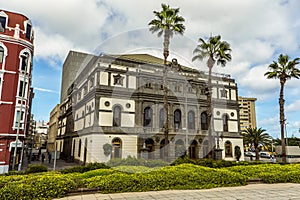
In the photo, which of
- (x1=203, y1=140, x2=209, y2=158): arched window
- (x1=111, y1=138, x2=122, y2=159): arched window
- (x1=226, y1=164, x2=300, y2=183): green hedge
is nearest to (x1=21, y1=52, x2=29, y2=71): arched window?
(x1=111, y1=138, x2=122, y2=159): arched window

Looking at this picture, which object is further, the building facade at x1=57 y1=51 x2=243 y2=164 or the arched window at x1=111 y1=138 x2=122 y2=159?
the building facade at x1=57 y1=51 x2=243 y2=164

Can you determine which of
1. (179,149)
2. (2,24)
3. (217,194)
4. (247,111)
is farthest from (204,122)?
(247,111)

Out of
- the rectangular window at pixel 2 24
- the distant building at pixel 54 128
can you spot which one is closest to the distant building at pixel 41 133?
the distant building at pixel 54 128

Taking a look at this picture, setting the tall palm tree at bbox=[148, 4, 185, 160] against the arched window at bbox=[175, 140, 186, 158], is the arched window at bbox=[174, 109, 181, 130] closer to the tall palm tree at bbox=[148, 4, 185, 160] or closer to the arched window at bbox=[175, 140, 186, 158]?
the arched window at bbox=[175, 140, 186, 158]

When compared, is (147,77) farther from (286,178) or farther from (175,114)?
(286,178)

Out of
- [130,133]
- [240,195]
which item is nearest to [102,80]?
[130,133]

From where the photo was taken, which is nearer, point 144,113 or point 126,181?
point 126,181

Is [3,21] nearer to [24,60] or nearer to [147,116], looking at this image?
[24,60]

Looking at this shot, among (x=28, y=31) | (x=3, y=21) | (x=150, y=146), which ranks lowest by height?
(x=150, y=146)

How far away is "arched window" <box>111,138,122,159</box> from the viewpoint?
95.0 ft

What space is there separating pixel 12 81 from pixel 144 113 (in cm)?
1659

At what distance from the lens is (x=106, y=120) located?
1163 inches

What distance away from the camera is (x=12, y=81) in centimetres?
2438

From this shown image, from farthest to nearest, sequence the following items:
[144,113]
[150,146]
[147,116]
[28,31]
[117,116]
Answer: [147,116] → [144,113] → [150,146] → [117,116] → [28,31]
